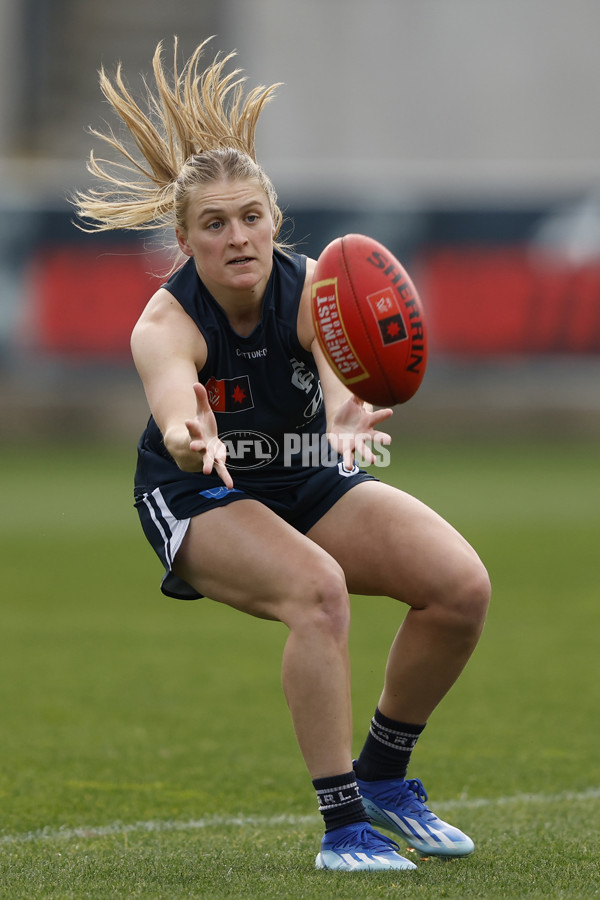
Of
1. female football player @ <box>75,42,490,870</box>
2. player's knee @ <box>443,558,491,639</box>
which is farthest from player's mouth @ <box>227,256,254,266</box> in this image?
player's knee @ <box>443,558,491,639</box>

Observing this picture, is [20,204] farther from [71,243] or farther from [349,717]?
[349,717]

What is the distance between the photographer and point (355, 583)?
3965 mm

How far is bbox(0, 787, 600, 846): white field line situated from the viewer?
418 cm

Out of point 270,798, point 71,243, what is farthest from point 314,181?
point 270,798

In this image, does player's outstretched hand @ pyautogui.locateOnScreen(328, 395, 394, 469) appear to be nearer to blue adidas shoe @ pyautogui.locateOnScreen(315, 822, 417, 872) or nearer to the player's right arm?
the player's right arm

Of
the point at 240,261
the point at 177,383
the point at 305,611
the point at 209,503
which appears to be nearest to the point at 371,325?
the point at 240,261

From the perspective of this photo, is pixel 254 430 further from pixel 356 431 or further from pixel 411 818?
pixel 411 818

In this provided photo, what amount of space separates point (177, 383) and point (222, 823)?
5.09ft

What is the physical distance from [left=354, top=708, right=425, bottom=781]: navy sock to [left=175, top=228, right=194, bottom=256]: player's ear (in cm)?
146

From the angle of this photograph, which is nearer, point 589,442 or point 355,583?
point 355,583

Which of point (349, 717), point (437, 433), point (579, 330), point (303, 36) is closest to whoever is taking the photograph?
point (349, 717)

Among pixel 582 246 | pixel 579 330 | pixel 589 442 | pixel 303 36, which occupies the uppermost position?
pixel 303 36

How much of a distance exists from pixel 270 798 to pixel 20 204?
45.1ft

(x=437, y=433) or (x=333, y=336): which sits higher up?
(x=333, y=336)
